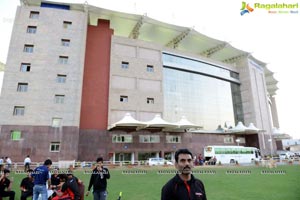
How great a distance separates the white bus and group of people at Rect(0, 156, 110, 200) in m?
25.9

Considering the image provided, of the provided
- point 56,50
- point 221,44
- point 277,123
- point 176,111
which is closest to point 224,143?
point 176,111

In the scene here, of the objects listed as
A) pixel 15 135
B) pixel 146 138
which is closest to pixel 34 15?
pixel 15 135

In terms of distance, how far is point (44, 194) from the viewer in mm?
6000

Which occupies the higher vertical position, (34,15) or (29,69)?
(34,15)

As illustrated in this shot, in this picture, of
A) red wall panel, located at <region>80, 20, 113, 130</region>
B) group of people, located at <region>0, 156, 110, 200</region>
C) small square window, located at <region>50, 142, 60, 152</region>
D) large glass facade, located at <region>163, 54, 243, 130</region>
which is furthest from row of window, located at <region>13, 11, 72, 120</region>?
group of people, located at <region>0, 156, 110, 200</region>

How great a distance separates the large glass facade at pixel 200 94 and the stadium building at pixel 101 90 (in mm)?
204

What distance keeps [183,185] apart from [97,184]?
145 inches

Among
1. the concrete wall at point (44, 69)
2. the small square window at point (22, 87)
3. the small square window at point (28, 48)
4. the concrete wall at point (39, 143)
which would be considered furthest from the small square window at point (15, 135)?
the small square window at point (28, 48)

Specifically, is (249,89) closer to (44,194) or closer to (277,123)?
(277,123)

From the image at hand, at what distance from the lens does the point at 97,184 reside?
565 cm

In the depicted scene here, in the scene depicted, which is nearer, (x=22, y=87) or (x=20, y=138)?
(x=20, y=138)

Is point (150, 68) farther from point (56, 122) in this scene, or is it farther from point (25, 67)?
point (25, 67)

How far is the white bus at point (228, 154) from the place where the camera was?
3027 cm

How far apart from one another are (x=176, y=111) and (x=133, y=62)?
1170 cm
